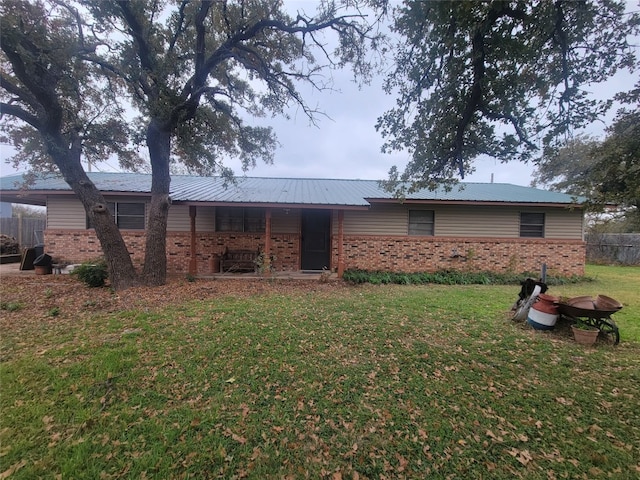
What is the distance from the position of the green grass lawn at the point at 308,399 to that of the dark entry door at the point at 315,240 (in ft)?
18.5

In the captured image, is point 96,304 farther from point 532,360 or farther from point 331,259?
point 532,360

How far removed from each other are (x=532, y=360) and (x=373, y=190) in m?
8.72

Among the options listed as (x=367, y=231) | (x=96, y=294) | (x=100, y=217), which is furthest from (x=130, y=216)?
(x=367, y=231)

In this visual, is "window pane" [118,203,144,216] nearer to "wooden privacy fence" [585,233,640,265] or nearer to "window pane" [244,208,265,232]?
"window pane" [244,208,265,232]

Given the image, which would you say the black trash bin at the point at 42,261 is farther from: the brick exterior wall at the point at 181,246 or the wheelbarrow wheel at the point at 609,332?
the wheelbarrow wheel at the point at 609,332

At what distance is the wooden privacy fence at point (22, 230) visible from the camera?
12.9 metres

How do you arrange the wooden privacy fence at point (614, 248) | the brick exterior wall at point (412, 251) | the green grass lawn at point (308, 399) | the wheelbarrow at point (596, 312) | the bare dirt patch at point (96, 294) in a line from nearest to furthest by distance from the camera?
the green grass lawn at point (308, 399), the wheelbarrow at point (596, 312), the bare dirt patch at point (96, 294), the brick exterior wall at point (412, 251), the wooden privacy fence at point (614, 248)

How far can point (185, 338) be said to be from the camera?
4.07 metres

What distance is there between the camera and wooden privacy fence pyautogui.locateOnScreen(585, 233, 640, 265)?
48.5 feet

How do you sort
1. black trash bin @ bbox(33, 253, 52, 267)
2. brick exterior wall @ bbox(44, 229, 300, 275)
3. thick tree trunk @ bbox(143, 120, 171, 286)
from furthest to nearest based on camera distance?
1. brick exterior wall @ bbox(44, 229, 300, 275)
2. black trash bin @ bbox(33, 253, 52, 267)
3. thick tree trunk @ bbox(143, 120, 171, 286)

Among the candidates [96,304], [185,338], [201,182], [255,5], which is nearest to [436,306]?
[185,338]

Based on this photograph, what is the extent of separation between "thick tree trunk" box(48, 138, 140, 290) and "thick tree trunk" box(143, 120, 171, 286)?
0.44m

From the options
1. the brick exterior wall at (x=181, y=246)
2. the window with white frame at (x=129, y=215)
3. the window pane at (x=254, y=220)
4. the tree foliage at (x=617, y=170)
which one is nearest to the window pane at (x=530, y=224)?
the tree foliage at (x=617, y=170)

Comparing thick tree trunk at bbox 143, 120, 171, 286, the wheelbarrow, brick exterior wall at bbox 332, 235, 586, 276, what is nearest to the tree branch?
thick tree trunk at bbox 143, 120, 171, 286
